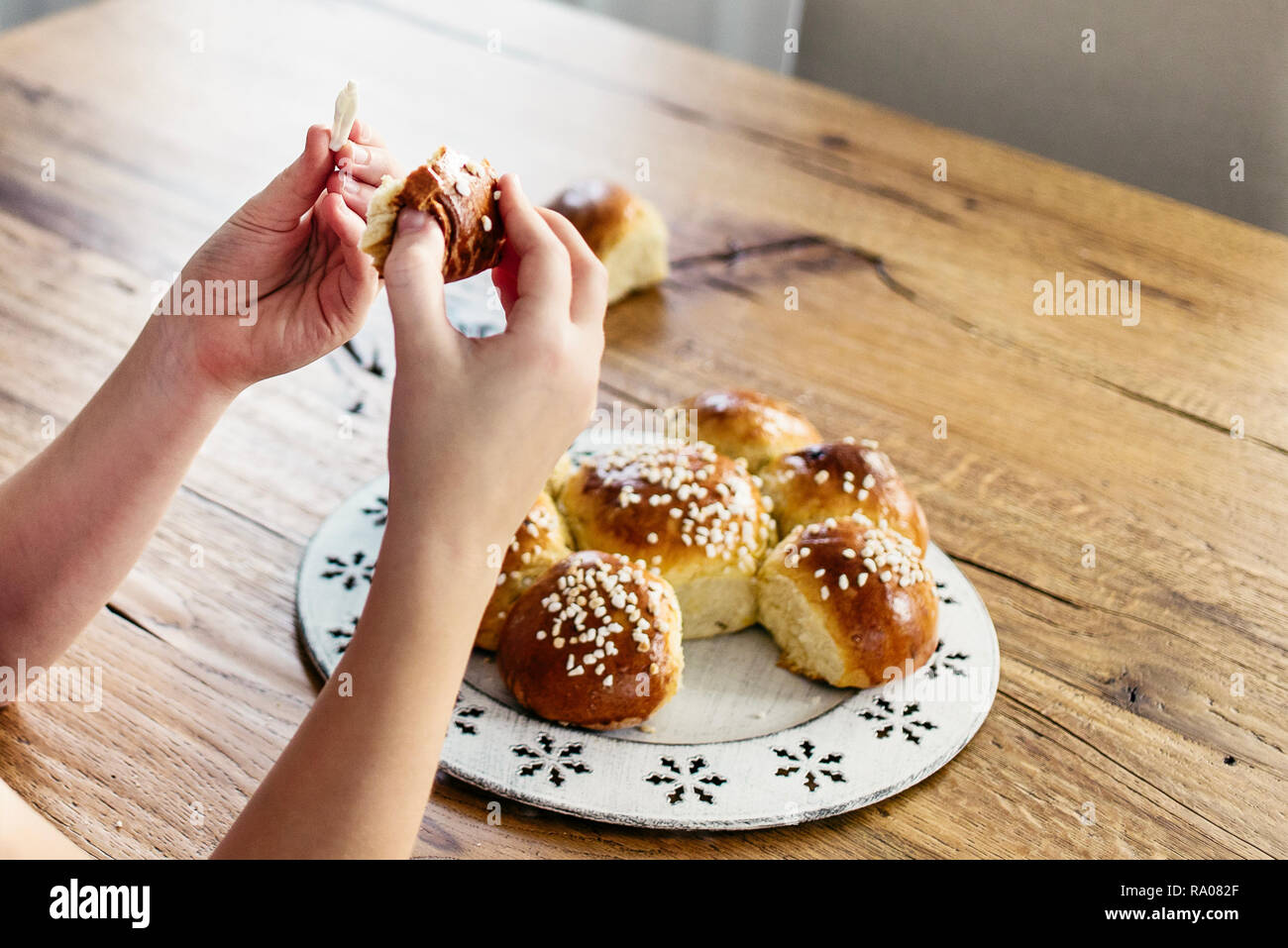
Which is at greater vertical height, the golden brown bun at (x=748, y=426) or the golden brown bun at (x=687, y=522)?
the golden brown bun at (x=748, y=426)

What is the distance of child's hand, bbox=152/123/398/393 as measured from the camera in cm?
93

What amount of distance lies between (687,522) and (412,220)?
0.41 m

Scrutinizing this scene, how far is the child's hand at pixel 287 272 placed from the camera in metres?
0.93

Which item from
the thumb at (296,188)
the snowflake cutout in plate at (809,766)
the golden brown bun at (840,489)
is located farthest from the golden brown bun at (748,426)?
the thumb at (296,188)

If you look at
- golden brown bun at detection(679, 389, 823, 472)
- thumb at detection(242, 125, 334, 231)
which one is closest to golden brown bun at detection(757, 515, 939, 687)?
golden brown bun at detection(679, 389, 823, 472)

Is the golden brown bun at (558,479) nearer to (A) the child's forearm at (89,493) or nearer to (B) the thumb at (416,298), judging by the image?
(A) the child's forearm at (89,493)

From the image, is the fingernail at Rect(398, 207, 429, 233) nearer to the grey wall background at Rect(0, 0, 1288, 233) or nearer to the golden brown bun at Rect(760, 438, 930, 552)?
the golden brown bun at Rect(760, 438, 930, 552)

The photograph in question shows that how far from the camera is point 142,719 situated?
36.5 inches

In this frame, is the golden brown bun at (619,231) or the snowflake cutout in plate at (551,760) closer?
the snowflake cutout in plate at (551,760)

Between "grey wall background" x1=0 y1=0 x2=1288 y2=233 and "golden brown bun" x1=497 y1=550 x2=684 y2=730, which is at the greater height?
"grey wall background" x1=0 y1=0 x2=1288 y2=233

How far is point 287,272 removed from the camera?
0.99 m

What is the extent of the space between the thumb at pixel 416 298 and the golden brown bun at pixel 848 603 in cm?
46

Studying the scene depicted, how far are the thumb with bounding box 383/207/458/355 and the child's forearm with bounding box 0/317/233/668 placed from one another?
0.34 metres
